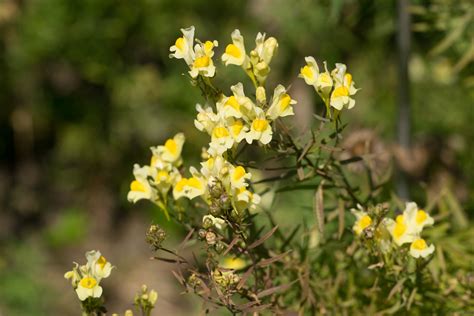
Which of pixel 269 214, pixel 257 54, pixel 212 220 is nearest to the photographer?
pixel 212 220

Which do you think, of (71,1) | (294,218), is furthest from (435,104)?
(71,1)

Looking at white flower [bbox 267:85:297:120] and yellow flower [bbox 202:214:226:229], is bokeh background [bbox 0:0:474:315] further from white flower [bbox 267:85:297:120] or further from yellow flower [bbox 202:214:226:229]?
yellow flower [bbox 202:214:226:229]

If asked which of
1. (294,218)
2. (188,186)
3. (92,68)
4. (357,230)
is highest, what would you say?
(92,68)

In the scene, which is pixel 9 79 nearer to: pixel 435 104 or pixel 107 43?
pixel 107 43

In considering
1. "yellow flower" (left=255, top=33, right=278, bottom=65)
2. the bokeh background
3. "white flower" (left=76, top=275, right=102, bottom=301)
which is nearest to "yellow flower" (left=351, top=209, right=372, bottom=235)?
A: "yellow flower" (left=255, top=33, right=278, bottom=65)

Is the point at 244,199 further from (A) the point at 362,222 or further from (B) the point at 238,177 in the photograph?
(A) the point at 362,222

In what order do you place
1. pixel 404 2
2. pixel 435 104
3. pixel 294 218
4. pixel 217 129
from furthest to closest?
1. pixel 435 104
2. pixel 294 218
3. pixel 404 2
4. pixel 217 129

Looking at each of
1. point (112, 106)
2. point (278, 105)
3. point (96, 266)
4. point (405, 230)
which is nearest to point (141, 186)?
point (96, 266)
